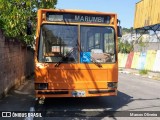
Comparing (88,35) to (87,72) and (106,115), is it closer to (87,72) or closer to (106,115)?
(87,72)

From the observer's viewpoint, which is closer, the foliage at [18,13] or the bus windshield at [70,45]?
the bus windshield at [70,45]

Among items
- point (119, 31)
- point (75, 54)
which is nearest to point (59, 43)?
point (75, 54)

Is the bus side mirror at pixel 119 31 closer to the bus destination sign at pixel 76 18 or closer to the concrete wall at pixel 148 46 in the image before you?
the bus destination sign at pixel 76 18

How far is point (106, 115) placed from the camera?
10148mm

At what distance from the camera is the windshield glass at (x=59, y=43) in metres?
11.3

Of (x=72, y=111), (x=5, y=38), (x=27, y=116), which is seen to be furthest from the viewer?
(x=5, y=38)

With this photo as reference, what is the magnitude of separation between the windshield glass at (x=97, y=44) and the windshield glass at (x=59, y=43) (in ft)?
0.90

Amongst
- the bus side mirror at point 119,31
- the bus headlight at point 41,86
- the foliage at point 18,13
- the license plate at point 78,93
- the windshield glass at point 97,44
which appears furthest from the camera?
the foliage at point 18,13

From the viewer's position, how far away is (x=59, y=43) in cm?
1141

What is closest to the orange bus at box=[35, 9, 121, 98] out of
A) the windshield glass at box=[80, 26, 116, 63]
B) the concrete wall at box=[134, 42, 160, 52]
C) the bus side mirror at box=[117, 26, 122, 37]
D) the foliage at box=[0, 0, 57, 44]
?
the windshield glass at box=[80, 26, 116, 63]

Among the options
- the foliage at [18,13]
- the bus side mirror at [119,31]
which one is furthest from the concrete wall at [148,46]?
the bus side mirror at [119,31]

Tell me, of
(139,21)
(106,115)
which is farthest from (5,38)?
(139,21)

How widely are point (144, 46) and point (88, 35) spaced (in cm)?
3948

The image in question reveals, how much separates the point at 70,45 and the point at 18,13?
9280 millimetres
